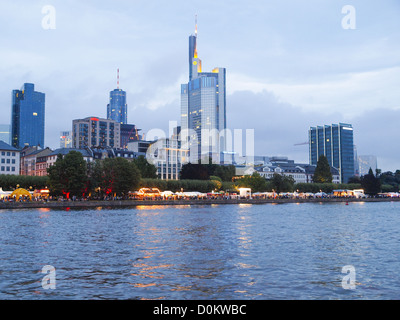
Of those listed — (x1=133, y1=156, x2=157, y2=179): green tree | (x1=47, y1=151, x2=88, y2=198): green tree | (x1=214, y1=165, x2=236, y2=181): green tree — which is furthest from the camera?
(x1=214, y1=165, x2=236, y2=181): green tree

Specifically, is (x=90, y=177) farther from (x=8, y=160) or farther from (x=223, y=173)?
(x=223, y=173)

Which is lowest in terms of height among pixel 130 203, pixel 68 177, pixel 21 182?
pixel 130 203

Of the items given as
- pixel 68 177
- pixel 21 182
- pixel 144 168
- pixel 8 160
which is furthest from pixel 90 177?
pixel 8 160

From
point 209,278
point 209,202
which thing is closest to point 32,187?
point 209,202

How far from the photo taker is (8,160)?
152 meters

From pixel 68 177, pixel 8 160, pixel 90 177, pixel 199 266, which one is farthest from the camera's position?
pixel 8 160

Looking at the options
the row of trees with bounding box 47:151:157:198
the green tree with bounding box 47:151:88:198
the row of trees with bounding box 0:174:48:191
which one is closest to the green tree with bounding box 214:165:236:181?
the row of trees with bounding box 47:151:157:198

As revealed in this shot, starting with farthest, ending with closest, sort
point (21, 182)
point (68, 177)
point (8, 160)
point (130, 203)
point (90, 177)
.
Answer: point (8, 160)
point (21, 182)
point (90, 177)
point (130, 203)
point (68, 177)

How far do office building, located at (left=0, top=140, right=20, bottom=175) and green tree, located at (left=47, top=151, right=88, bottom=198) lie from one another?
2161 inches

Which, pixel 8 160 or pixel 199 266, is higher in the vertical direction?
pixel 8 160

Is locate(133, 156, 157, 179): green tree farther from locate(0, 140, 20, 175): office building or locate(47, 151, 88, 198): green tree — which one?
locate(47, 151, 88, 198): green tree

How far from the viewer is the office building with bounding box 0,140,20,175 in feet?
492

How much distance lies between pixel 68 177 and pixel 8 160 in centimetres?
6064
